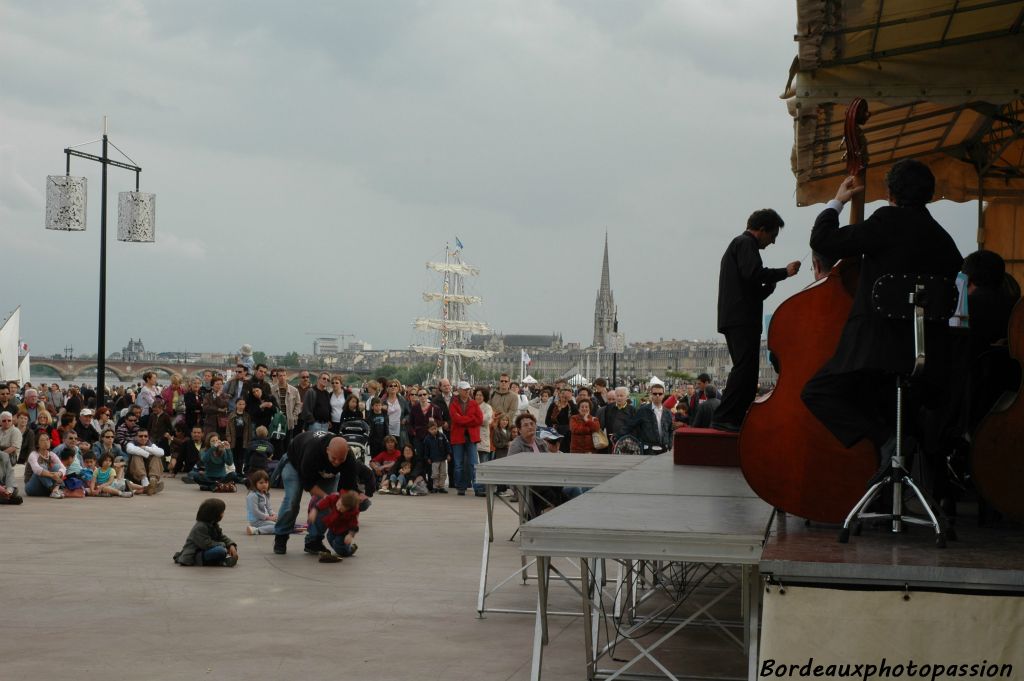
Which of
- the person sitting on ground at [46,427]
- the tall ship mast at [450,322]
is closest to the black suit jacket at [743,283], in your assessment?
the person sitting on ground at [46,427]

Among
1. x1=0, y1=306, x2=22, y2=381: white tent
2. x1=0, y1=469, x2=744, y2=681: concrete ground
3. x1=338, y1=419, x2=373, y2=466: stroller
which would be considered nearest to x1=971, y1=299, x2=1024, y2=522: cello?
x1=0, y1=469, x2=744, y2=681: concrete ground

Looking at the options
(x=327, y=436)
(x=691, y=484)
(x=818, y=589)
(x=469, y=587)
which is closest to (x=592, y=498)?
(x=691, y=484)

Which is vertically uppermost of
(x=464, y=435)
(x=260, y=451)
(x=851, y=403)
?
(x=851, y=403)

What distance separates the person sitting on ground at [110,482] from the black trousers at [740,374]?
1293 cm

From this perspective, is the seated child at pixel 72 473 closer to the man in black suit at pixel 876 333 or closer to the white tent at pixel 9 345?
the man in black suit at pixel 876 333

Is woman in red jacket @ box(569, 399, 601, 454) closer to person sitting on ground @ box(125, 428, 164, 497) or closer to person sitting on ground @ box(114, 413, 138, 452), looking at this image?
person sitting on ground @ box(125, 428, 164, 497)

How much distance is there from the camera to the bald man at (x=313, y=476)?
12.4 metres

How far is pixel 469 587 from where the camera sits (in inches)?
420

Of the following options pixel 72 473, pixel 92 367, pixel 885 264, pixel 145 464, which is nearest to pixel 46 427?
pixel 72 473

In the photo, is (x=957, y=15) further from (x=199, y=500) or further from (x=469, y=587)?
(x=199, y=500)

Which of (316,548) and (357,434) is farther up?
(357,434)

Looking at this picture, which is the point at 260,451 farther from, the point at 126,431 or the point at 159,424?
the point at 159,424

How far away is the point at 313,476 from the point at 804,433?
800 cm

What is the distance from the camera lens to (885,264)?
17.1 ft
